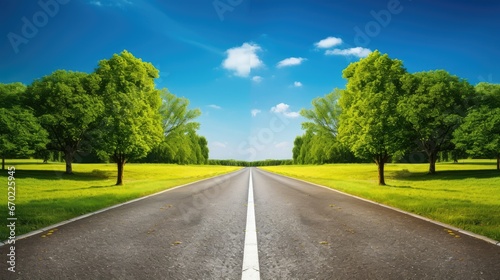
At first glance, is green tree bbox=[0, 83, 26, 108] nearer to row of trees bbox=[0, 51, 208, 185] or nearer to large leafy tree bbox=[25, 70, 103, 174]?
row of trees bbox=[0, 51, 208, 185]

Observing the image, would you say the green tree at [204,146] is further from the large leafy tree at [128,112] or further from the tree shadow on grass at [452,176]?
the large leafy tree at [128,112]

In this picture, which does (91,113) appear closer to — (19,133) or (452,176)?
(19,133)

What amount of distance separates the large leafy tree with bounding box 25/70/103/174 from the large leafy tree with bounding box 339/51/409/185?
80.1 feet

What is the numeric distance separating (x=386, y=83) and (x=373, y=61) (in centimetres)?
254

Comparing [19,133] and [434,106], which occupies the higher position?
[434,106]

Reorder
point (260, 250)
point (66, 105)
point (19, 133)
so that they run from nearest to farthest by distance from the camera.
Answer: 1. point (260, 250)
2. point (19, 133)
3. point (66, 105)

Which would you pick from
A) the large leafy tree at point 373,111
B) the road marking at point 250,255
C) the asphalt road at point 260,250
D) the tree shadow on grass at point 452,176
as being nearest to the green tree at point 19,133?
the asphalt road at point 260,250

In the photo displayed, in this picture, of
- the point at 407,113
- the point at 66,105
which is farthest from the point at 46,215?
the point at 407,113

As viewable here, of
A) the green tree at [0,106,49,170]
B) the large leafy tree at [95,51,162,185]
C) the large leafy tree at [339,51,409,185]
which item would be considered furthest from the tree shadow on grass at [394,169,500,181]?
the green tree at [0,106,49,170]

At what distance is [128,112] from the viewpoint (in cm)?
2339

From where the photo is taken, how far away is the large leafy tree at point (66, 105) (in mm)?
→ 33625

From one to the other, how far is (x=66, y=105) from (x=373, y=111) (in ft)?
101

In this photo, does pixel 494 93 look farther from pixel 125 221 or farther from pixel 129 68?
pixel 125 221

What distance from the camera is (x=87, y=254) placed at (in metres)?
4.99
